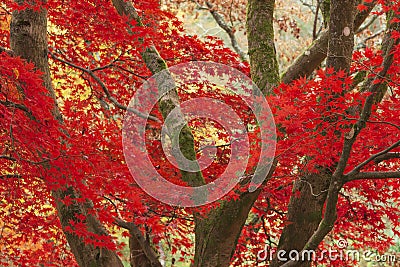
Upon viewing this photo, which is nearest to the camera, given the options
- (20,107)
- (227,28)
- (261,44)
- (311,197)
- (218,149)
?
(20,107)

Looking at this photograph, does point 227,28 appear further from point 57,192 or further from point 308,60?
point 57,192

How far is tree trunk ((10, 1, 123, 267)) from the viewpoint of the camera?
4293 millimetres

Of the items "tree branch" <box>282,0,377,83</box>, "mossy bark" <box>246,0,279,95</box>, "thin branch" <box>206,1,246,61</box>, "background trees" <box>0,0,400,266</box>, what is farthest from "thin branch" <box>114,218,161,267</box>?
"thin branch" <box>206,1,246,61</box>

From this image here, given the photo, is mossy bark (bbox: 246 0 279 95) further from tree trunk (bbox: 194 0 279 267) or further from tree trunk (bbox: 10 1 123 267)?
tree trunk (bbox: 10 1 123 267)

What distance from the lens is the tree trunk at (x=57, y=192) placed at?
4293 millimetres

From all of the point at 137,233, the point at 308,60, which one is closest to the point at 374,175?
the point at 308,60

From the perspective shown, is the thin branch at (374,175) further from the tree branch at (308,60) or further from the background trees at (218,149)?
the tree branch at (308,60)

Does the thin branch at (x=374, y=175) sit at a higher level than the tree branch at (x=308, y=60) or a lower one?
lower

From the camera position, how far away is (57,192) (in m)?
4.29

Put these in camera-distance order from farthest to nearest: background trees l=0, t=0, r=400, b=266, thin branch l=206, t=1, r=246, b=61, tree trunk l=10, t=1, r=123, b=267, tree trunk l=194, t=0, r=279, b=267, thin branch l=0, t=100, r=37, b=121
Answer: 1. thin branch l=206, t=1, r=246, b=61
2. tree trunk l=194, t=0, r=279, b=267
3. tree trunk l=10, t=1, r=123, b=267
4. background trees l=0, t=0, r=400, b=266
5. thin branch l=0, t=100, r=37, b=121

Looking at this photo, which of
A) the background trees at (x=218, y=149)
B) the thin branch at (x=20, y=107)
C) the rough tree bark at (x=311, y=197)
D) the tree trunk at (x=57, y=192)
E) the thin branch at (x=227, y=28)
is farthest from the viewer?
the thin branch at (x=227, y=28)

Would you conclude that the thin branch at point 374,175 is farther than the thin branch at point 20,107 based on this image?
Yes

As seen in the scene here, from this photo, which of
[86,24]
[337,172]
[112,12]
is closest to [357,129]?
[337,172]

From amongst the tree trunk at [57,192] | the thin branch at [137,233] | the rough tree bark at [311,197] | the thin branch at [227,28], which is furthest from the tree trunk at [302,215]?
the thin branch at [227,28]
